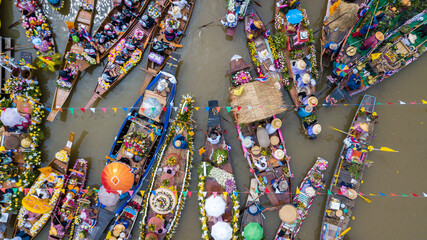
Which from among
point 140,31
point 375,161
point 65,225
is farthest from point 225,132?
point 65,225

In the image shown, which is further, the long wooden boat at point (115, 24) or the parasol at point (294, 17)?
the long wooden boat at point (115, 24)

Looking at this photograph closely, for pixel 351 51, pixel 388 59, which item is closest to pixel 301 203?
pixel 351 51

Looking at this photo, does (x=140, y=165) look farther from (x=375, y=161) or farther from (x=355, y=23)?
(x=355, y=23)

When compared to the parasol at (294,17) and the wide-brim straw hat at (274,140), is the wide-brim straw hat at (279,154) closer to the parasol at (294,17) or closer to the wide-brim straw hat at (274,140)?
the wide-brim straw hat at (274,140)

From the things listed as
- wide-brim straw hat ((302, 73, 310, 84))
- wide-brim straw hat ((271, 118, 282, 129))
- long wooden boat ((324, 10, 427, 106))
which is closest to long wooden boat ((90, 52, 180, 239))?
wide-brim straw hat ((271, 118, 282, 129))

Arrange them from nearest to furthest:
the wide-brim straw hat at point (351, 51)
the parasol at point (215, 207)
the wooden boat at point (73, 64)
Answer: the parasol at point (215, 207)
the wide-brim straw hat at point (351, 51)
the wooden boat at point (73, 64)

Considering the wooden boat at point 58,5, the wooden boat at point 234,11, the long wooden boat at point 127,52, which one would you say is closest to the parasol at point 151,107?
the long wooden boat at point 127,52

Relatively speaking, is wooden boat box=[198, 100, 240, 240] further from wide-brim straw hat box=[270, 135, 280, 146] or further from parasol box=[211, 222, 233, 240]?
wide-brim straw hat box=[270, 135, 280, 146]
